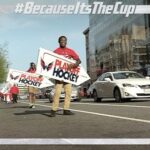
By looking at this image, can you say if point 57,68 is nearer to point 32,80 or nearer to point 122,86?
point 32,80

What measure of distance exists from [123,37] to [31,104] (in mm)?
65694

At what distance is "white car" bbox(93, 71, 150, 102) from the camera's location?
20.2 meters

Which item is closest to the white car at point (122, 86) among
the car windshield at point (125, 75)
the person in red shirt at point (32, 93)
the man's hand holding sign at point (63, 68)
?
the car windshield at point (125, 75)

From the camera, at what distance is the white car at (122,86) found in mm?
20203

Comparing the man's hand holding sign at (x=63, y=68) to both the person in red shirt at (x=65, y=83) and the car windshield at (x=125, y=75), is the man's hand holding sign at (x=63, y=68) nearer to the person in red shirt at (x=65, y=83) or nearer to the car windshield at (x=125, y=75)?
the person in red shirt at (x=65, y=83)

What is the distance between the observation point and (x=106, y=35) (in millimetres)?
99438

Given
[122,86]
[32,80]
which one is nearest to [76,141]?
[32,80]

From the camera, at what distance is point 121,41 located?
84.4 metres

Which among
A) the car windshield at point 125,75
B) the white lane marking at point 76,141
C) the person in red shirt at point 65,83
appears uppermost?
the car windshield at point 125,75

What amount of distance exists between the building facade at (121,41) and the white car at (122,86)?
47.1 m

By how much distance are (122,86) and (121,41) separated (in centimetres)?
6434

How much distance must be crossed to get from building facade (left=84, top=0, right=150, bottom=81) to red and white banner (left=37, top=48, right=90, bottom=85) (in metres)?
57.3
